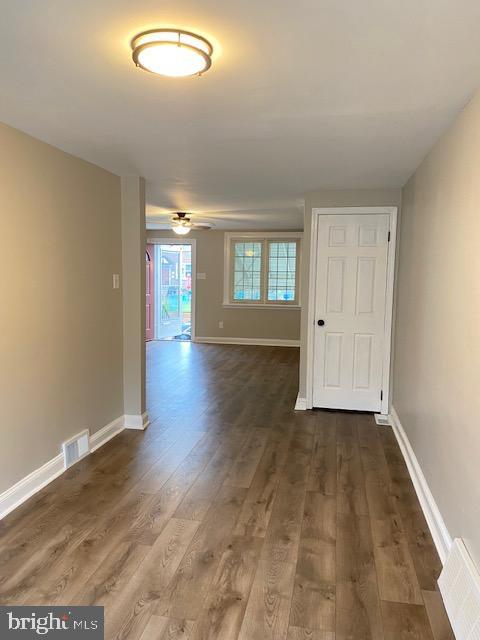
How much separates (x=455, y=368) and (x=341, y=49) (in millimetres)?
1501

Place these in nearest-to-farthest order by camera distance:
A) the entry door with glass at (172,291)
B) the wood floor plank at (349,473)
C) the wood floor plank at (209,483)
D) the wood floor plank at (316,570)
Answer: the wood floor plank at (316,570) < the wood floor plank at (209,483) < the wood floor plank at (349,473) < the entry door with glass at (172,291)

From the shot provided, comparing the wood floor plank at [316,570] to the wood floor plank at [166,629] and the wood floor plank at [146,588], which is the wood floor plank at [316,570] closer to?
the wood floor plank at [166,629]

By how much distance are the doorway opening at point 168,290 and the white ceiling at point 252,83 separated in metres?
5.96

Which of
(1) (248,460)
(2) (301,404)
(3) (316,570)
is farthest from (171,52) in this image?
(2) (301,404)

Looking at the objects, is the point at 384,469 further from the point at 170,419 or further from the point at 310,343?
the point at 170,419

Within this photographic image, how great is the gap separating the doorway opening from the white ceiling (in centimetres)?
596

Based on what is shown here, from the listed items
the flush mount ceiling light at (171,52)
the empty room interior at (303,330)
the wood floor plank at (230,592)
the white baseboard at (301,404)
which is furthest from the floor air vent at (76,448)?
the flush mount ceiling light at (171,52)

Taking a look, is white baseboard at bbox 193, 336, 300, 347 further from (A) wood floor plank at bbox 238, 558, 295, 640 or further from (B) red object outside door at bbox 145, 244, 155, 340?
(A) wood floor plank at bbox 238, 558, 295, 640

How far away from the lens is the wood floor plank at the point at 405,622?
180 cm

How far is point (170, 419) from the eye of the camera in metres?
4.41

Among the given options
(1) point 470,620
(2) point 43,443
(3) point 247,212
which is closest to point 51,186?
(2) point 43,443

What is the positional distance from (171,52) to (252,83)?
A: 469 millimetres

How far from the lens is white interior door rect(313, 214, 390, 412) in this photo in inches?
178

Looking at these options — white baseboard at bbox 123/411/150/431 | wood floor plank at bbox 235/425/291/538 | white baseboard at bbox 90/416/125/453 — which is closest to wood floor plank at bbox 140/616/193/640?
wood floor plank at bbox 235/425/291/538
